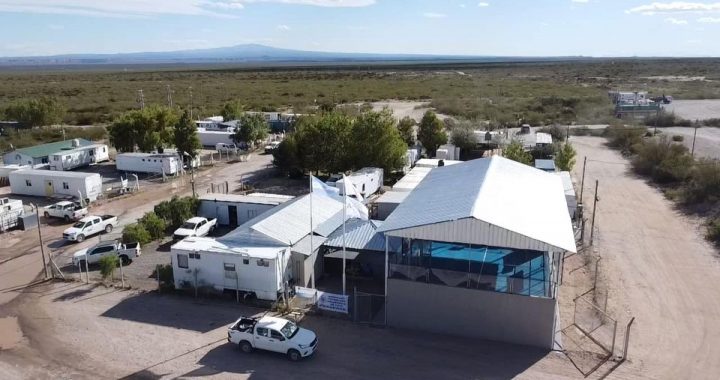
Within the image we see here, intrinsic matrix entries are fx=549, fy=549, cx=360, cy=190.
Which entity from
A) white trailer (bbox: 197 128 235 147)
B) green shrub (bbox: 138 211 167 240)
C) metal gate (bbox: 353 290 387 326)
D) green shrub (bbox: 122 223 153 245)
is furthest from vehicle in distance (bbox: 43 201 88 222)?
white trailer (bbox: 197 128 235 147)

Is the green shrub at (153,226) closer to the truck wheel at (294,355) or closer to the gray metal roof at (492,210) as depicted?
the gray metal roof at (492,210)

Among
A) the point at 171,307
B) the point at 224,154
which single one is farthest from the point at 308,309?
the point at 224,154

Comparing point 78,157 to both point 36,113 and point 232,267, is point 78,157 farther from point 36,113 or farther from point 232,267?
point 232,267

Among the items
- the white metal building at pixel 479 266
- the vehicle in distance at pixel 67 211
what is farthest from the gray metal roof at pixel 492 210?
the vehicle in distance at pixel 67 211

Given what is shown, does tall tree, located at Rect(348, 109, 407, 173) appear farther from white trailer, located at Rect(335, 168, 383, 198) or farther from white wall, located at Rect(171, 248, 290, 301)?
white wall, located at Rect(171, 248, 290, 301)

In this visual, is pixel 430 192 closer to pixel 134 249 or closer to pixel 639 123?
pixel 134 249

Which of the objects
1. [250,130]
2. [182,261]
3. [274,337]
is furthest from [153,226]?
[250,130]
